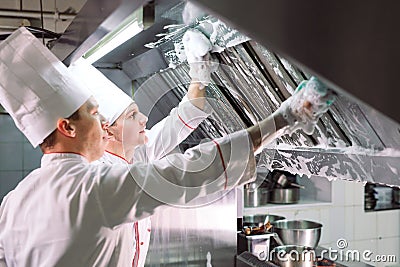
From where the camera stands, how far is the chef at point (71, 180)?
1024 mm

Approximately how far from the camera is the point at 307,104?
809mm

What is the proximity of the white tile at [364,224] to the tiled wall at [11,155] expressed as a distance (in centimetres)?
221

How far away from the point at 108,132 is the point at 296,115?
0.91 metres

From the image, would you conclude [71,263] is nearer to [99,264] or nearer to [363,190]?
[99,264]

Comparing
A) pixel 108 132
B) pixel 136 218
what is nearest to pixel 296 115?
pixel 136 218

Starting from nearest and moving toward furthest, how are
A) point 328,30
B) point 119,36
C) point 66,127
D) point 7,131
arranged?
point 328,30
point 119,36
point 66,127
point 7,131

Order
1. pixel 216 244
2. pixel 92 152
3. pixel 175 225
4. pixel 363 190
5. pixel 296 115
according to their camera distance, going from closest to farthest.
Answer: pixel 296 115 → pixel 92 152 → pixel 216 244 → pixel 175 225 → pixel 363 190

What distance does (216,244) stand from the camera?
204 cm

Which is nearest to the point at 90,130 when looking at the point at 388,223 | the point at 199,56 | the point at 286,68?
the point at 199,56

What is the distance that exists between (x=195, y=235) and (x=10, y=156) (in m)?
1.45

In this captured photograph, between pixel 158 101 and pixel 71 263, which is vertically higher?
pixel 158 101

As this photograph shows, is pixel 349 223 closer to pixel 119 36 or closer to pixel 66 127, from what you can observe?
pixel 66 127

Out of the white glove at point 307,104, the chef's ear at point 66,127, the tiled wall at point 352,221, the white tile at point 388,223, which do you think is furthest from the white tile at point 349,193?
the white glove at point 307,104

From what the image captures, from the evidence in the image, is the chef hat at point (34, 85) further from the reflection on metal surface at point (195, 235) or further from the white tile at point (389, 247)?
the white tile at point (389, 247)
